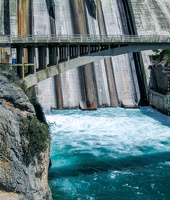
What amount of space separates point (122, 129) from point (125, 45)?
1056cm

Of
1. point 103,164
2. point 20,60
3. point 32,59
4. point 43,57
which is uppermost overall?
point 43,57

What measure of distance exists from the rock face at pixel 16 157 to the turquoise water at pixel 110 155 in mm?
3913

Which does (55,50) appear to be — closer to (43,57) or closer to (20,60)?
(43,57)

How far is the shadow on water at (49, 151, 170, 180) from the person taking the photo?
2882 cm

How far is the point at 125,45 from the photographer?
118 ft

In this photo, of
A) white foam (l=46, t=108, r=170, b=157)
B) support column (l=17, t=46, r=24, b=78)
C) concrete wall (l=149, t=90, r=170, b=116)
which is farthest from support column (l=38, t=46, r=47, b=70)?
concrete wall (l=149, t=90, r=170, b=116)

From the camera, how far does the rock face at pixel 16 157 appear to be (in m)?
19.0

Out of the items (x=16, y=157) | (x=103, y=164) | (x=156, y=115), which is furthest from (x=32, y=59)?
(x=156, y=115)

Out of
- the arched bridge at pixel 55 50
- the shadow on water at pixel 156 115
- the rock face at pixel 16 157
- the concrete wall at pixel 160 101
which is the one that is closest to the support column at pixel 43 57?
the arched bridge at pixel 55 50

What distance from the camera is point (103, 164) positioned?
3070 cm

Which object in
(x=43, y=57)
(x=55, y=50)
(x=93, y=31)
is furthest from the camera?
(x=93, y=31)

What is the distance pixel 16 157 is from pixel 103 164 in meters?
12.4

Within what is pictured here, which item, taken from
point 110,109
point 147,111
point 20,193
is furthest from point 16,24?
point 20,193

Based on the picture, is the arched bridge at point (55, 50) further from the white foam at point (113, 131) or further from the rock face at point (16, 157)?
the rock face at point (16, 157)
